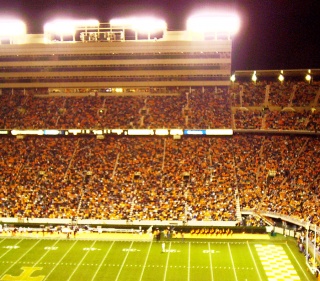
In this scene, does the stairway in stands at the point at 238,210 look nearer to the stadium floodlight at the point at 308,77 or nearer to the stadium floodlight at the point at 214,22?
the stadium floodlight at the point at 308,77

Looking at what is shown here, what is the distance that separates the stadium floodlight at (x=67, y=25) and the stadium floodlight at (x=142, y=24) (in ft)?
7.12

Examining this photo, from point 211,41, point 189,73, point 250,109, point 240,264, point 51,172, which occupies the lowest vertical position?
point 240,264

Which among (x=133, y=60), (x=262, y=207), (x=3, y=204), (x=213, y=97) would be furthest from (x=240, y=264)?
(x=133, y=60)

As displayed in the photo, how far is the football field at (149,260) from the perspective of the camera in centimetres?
2448

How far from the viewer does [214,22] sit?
149ft

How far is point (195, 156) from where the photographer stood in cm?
4053

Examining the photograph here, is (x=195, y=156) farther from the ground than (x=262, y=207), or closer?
farther from the ground

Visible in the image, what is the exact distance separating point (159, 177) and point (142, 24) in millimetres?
16053

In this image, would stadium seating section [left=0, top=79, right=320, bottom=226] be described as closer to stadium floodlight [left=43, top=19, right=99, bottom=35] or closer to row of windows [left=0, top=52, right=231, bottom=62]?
row of windows [left=0, top=52, right=231, bottom=62]

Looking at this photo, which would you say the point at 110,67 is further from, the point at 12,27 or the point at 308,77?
the point at 308,77

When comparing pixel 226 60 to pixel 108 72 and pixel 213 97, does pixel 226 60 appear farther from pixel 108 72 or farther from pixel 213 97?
pixel 108 72

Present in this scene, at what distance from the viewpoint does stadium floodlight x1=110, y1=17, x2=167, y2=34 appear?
1796 inches

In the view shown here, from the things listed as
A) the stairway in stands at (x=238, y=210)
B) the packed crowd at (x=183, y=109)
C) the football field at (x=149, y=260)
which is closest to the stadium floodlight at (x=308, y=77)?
the packed crowd at (x=183, y=109)

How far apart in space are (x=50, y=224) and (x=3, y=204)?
184 inches
